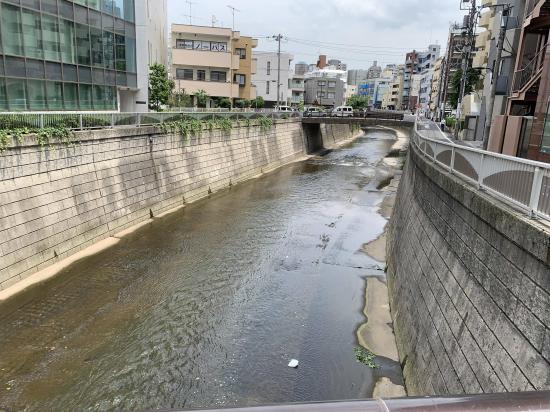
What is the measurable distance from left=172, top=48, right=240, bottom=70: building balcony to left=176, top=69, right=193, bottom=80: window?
36.1 inches

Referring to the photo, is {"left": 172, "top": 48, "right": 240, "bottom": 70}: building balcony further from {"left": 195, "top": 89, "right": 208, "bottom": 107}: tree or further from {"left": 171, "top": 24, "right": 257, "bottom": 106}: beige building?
{"left": 195, "top": 89, "right": 208, "bottom": 107}: tree

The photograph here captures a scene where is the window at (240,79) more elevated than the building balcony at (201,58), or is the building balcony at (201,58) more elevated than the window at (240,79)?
the building balcony at (201,58)

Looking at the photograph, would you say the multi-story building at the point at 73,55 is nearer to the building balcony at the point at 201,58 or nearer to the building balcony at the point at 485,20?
the building balcony at the point at 201,58

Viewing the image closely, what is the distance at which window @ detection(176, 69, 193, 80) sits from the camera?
178 ft

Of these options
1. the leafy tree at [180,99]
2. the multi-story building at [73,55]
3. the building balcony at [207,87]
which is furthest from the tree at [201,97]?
the multi-story building at [73,55]

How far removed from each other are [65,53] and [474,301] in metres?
23.7

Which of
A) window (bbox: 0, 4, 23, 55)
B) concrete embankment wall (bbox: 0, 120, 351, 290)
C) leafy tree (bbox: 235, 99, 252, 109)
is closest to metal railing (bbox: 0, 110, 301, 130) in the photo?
concrete embankment wall (bbox: 0, 120, 351, 290)

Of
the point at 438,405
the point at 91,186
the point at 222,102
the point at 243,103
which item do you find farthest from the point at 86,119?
the point at 243,103

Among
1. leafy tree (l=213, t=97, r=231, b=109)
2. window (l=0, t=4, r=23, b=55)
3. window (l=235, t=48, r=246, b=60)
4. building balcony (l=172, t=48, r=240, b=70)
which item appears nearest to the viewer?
window (l=0, t=4, r=23, b=55)

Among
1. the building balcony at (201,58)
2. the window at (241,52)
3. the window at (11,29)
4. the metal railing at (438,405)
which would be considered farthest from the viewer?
the window at (241,52)

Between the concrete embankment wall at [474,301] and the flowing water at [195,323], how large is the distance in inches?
71.7

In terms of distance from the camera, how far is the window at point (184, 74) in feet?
178

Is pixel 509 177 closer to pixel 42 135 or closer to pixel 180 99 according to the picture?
pixel 42 135

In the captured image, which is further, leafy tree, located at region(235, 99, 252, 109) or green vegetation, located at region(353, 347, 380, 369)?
leafy tree, located at region(235, 99, 252, 109)
